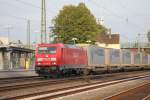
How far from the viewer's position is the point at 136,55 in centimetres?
6581

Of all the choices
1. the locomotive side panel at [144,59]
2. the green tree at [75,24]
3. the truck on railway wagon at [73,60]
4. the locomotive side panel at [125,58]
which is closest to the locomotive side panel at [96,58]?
the truck on railway wagon at [73,60]

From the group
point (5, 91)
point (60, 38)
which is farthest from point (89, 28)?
point (5, 91)

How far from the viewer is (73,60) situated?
123ft

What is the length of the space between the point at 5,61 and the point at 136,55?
23.1 m

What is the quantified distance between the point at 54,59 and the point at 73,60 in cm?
330

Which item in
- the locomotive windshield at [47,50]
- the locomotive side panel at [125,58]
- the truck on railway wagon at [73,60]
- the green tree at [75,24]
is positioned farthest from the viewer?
the green tree at [75,24]

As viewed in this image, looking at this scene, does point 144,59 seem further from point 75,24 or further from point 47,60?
point 47,60

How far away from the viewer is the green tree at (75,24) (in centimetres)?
7788

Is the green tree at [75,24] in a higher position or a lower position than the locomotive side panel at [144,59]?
higher

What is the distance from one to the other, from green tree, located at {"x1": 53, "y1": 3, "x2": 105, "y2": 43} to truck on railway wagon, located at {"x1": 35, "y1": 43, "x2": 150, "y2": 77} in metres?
23.8

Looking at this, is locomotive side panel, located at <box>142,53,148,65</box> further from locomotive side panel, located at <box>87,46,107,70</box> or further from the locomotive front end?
the locomotive front end

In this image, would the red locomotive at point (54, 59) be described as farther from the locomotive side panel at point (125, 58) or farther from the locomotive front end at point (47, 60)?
the locomotive side panel at point (125, 58)

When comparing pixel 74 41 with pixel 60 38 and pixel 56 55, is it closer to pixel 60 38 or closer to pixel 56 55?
pixel 60 38

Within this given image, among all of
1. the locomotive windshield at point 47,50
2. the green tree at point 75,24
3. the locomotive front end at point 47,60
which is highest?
the green tree at point 75,24
